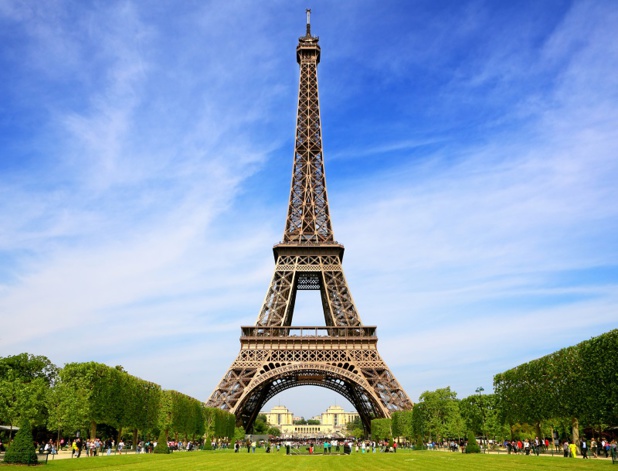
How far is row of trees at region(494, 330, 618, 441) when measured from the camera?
35562 millimetres

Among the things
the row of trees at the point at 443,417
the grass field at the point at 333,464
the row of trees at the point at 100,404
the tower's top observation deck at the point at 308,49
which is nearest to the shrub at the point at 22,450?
the grass field at the point at 333,464

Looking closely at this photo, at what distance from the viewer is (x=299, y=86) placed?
276ft

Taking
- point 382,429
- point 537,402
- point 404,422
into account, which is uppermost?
point 537,402

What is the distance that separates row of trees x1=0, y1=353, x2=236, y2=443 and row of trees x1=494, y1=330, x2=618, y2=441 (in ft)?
104

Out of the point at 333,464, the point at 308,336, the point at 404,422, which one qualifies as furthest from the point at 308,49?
the point at 333,464

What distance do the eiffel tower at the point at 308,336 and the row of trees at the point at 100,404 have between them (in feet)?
10.2

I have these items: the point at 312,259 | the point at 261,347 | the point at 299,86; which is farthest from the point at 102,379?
the point at 299,86

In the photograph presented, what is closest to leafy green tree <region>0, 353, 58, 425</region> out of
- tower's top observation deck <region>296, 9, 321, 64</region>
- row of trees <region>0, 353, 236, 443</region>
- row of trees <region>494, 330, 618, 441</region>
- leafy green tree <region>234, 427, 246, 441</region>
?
row of trees <region>0, 353, 236, 443</region>

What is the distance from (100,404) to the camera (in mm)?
45781

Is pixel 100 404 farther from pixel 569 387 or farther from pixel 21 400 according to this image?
pixel 569 387

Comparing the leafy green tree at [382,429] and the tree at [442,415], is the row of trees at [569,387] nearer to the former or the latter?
the tree at [442,415]

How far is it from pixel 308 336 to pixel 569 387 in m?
34.0

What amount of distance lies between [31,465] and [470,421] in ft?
150

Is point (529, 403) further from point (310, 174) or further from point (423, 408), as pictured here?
point (310, 174)
